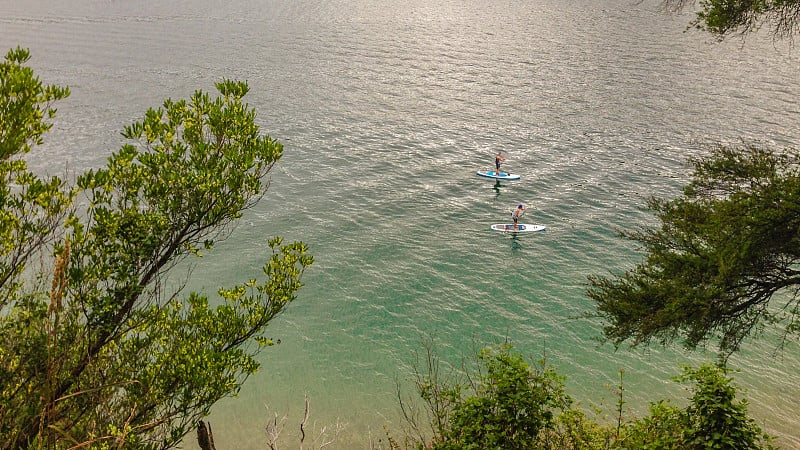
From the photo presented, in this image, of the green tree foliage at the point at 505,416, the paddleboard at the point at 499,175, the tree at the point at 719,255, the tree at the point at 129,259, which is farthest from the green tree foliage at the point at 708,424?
the paddleboard at the point at 499,175

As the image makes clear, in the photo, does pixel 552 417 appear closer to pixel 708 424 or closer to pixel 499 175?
pixel 708 424

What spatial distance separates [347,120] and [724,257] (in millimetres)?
49107

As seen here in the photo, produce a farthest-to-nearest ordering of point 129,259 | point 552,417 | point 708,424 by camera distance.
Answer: point 552,417
point 708,424
point 129,259

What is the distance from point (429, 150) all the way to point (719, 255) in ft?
131

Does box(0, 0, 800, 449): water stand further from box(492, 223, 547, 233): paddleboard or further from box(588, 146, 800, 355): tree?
box(588, 146, 800, 355): tree

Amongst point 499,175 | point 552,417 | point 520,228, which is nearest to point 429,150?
point 499,175

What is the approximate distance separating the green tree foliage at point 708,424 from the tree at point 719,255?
264 cm

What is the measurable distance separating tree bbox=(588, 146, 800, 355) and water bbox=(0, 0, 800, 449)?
364 inches

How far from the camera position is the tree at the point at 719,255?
53.6 feet

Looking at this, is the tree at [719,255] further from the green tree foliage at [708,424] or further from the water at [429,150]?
the water at [429,150]

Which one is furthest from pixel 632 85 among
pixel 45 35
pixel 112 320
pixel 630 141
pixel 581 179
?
pixel 45 35

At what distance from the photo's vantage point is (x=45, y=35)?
278 feet

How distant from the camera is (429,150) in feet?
182

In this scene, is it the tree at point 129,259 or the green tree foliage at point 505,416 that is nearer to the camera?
the tree at point 129,259
